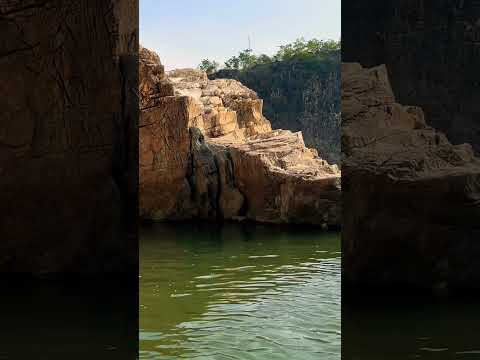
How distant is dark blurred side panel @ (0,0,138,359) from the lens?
4535mm

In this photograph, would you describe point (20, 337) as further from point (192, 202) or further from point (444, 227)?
point (192, 202)

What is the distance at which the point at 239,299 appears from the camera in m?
5.80

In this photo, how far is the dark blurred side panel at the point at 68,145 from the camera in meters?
4.54

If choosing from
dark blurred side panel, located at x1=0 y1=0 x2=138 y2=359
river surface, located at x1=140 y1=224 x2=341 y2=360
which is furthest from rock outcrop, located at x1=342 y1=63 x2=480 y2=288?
dark blurred side panel, located at x1=0 y1=0 x2=138 y2=359

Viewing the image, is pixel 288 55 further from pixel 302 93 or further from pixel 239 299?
pixel 239 299

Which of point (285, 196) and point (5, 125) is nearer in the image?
point (5, 125)

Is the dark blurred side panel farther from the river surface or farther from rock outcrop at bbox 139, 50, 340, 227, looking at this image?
rock outcrop at bbox 139, 50, 340, 227

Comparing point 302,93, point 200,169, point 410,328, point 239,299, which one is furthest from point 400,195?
point 302,93

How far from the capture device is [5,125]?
15.3 feet

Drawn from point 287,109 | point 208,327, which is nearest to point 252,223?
point 208,327

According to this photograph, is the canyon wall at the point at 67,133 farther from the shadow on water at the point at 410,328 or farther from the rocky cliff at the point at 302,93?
the rocky cliff at the point at 302,93

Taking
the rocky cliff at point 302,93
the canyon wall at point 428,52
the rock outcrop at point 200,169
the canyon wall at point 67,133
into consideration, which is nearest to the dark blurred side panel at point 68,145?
the canyon wall at point 67,133

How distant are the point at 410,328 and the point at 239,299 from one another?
207cm

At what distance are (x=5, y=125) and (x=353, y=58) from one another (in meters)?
2.66
